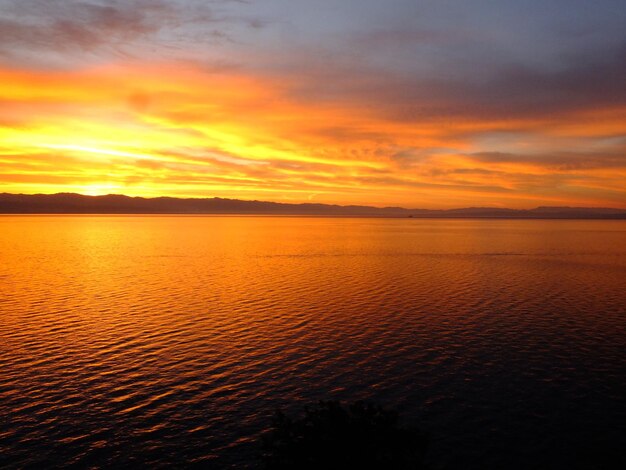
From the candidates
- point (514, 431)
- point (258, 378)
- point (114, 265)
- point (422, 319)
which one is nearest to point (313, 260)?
point (114, 265)

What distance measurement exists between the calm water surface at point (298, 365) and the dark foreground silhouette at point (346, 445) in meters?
9.72

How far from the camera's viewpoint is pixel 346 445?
21.5m

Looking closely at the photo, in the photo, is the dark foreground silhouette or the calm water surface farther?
the calm water surface

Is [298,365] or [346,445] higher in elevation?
[346,445]

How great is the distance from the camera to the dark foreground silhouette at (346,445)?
2088cm

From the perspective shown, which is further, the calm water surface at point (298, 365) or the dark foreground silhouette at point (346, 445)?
the calm water surface at point (298, 365)

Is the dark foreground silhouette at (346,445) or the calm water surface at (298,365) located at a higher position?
the dark foreground silhouette at (346,445)

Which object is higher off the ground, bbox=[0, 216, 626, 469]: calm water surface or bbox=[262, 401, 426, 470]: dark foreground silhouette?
bbox=[262, 401, 426, 470]: dark foreground silhouette

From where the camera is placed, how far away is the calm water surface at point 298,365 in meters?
31.5

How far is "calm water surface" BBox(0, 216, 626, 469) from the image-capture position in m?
31.5

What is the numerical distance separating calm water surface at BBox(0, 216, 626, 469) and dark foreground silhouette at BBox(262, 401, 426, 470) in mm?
9725

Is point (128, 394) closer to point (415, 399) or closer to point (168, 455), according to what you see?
point (168, 455)

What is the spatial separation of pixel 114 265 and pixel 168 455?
4192 inches

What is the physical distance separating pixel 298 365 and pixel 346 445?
967 inches
